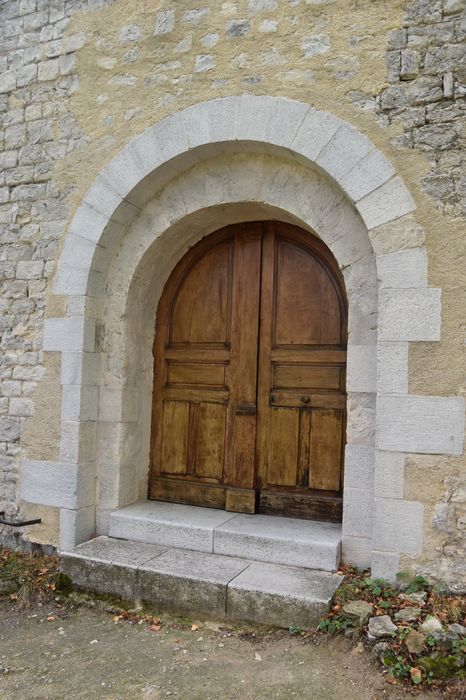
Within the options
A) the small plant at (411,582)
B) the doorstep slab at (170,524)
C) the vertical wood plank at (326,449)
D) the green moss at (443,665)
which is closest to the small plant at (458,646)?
the green moss at (443,665)

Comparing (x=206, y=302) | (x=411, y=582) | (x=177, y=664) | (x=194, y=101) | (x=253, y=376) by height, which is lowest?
(x=177, y=664)

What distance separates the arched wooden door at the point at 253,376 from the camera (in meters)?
3.93

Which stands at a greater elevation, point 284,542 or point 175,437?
point 175,437

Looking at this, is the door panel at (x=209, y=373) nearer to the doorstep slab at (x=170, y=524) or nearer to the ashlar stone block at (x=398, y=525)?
the doorstep slab at (x=170, y=524)

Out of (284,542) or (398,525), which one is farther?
(284,542)

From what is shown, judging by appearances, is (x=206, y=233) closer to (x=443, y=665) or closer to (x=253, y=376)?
(x=253, y=376)

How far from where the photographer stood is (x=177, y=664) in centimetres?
279

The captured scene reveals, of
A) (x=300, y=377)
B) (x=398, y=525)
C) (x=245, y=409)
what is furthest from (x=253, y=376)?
(x=398, y=525)

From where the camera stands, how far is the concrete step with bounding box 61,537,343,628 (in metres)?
3.03

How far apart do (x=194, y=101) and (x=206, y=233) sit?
98 cm

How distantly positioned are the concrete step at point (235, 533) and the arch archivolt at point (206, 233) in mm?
168

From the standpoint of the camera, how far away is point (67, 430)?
13.3 ft

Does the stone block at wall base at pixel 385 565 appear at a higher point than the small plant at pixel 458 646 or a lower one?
higher

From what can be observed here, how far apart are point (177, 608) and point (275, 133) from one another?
3025 mm
